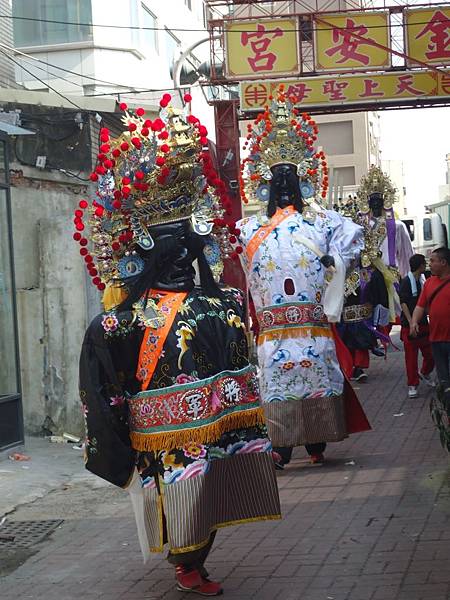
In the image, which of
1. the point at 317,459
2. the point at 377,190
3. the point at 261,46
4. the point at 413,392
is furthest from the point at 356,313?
the point at 317,459

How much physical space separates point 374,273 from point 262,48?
12.8ft

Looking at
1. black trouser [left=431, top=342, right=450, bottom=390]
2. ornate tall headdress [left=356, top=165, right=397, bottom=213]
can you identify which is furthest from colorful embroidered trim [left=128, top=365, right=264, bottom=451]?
ornate tall headdress [left=356, top=165, right=397, bottom=213]

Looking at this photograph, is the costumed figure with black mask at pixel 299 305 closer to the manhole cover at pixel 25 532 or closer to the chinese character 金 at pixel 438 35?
the manhole cover at pixel 25 532

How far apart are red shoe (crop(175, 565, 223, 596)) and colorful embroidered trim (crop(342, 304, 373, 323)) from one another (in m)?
9.15

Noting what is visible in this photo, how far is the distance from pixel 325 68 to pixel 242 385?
11222 mm

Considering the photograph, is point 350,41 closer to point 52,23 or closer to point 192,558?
point 52,23

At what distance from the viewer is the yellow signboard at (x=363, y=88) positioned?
15727 millimetres

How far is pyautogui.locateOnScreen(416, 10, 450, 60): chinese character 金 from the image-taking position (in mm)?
15586

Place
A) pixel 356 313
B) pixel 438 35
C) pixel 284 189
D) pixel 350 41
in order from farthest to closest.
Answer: pixel 350 41 → pixel 438 35 → pixel 356 313 → pixel 284 189

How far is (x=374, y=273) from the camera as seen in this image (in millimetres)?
14875

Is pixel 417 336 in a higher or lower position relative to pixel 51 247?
lower

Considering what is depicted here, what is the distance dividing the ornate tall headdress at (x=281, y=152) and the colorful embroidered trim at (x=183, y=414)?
3.65 metres

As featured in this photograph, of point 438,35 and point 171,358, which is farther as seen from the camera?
point 438,35

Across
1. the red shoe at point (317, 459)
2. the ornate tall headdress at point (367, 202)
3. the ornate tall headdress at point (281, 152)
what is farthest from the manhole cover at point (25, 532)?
the ornate tall headdress at point (367, 202)
